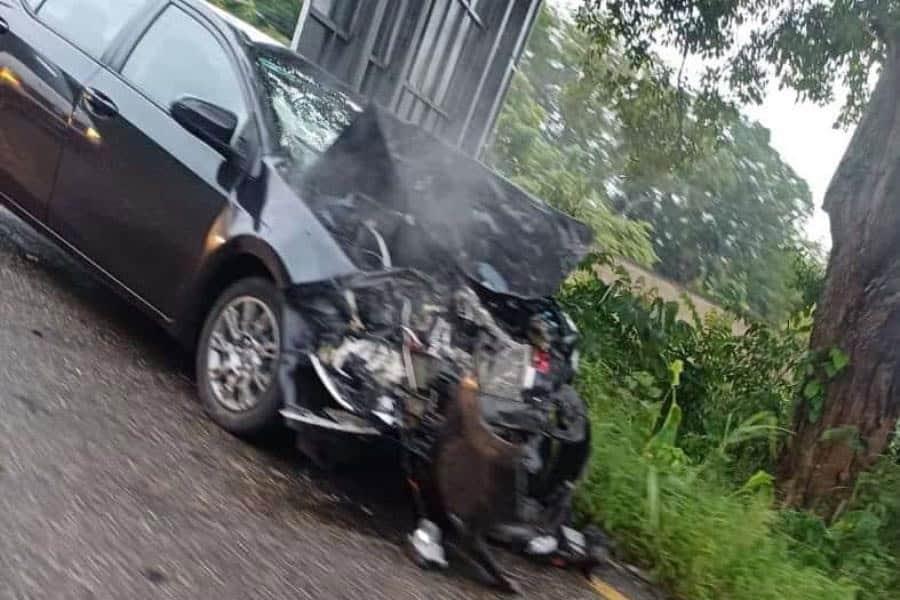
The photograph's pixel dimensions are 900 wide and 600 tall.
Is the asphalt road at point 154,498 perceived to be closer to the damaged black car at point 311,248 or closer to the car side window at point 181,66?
the damaged black car at point 311,248

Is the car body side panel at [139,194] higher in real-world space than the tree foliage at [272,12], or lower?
lower

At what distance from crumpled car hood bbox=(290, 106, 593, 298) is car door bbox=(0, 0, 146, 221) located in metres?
1.57

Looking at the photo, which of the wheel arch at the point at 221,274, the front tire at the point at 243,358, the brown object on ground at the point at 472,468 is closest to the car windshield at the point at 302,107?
the wheel arch at the point at 221,274

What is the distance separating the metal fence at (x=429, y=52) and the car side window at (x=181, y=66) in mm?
4435

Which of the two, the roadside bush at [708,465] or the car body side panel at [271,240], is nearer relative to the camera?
the car body side panel at [271,240]

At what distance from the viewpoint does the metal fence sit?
38.7ft

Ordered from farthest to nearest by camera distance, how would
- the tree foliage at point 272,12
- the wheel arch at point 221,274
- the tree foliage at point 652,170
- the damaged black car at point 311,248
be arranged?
the tree foliage at point 272,12
the tree foliage at point 652,170
the wheel arch at point 221,274
the damaged black car at point 311,248

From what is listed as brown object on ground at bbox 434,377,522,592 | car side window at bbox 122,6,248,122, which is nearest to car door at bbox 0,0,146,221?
car side window at bbox 122,6,248,122

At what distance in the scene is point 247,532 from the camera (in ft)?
15.4

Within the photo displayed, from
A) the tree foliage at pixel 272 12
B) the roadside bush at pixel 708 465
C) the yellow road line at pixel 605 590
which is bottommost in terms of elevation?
the yellow road line at pixel 605 590

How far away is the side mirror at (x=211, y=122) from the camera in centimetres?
585

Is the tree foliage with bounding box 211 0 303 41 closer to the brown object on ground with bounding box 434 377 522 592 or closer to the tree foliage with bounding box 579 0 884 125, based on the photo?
the tree foliage with bounding box 579 0 884 125

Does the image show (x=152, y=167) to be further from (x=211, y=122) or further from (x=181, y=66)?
(x=181, y=66)

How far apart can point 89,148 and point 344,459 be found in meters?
2.27
